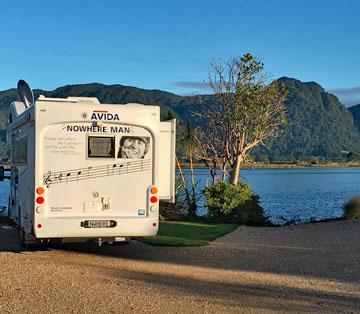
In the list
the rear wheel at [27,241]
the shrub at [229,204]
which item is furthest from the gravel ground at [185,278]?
the shrub at [229,204]

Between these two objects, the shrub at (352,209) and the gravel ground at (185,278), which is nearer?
the gravel ground at (185,278)

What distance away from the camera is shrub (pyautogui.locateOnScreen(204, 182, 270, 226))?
62.7ft

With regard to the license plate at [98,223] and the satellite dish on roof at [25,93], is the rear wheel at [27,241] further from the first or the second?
the satellite dish on roof at [25,93]

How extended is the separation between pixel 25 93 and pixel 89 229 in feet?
15.0

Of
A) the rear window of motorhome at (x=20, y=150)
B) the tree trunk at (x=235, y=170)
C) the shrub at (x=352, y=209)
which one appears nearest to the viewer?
the rear window of motorhome at (x=20, y=150)

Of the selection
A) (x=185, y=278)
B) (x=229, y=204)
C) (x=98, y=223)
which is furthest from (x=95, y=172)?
(x=229, y=204)

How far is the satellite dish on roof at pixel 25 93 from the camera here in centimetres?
1320

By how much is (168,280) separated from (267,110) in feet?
45.1

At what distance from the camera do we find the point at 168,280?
9141 millimetres

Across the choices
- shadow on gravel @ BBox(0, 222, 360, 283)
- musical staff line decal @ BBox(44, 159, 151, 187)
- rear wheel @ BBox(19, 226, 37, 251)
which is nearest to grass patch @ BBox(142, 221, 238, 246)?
shadow on gravel @ BBox(0, 222, 360, 283)

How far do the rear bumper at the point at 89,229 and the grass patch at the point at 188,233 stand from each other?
2.44m

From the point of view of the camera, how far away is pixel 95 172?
10531 mm

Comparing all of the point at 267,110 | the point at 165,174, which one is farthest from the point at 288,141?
the point at 165,174

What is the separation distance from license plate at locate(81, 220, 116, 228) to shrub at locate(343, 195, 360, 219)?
486 inches
